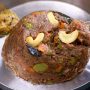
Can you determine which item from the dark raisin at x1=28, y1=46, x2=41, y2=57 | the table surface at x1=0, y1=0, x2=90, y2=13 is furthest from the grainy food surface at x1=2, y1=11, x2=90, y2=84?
the table surface at x1=0, y1=0, x2=90, y2=13

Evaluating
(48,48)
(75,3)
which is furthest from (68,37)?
(75,3)

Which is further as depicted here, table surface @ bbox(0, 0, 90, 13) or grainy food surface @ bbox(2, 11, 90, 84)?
table surface @ bbox(0, 0, 90, 13)

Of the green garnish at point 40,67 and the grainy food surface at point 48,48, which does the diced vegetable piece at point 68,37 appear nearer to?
the grainy food surface at point 48,48

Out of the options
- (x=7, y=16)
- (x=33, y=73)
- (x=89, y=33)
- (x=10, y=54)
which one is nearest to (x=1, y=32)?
(x=7, y=16)

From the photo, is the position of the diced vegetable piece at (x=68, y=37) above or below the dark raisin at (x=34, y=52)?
above

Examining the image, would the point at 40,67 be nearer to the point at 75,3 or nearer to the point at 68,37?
the point at 68,37

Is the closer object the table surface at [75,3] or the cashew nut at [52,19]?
the cashew nut at [52,19]

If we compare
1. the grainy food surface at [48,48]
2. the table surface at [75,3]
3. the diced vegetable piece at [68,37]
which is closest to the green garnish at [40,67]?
the grainy food surface at [48,48]

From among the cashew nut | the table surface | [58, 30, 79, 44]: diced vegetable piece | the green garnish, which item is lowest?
the green garnish

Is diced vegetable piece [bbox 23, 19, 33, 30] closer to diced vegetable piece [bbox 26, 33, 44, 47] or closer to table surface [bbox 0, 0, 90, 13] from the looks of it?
diced vegetable piece [bbox 26, 33, 44, 47]
